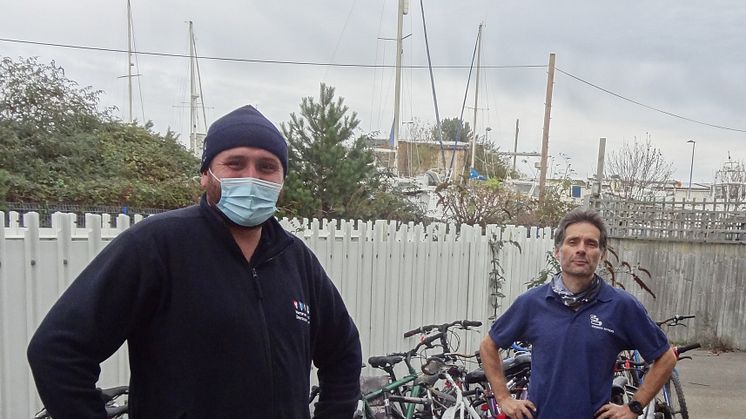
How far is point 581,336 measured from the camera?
2.50 meters

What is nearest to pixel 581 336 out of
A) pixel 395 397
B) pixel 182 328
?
pixel 395 397

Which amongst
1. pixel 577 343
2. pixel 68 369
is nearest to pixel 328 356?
pixel 68 369

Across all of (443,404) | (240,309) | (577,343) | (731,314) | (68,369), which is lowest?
(731,314)

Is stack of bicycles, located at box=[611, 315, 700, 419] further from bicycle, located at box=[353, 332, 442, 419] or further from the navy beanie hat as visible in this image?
the navy beanie hat

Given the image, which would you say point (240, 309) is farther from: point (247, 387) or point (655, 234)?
point (655, 234)

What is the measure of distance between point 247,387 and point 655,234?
917 cm

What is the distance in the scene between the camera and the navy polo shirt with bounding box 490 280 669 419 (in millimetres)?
2484

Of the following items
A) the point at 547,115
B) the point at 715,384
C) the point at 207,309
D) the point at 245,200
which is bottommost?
the point at 715,384

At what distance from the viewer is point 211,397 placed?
1.53 meters

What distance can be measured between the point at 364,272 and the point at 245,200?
3293mm

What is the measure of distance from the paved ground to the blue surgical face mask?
5.82 metres

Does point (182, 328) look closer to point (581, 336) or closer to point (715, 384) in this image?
point (581, 336)

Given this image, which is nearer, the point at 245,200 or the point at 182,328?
the point at 182,328

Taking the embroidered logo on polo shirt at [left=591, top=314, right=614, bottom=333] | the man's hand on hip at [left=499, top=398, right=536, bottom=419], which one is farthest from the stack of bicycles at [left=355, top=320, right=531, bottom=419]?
the embroidered logo on polo shirt at [left=591, top=314, right=614, bottom=333]
